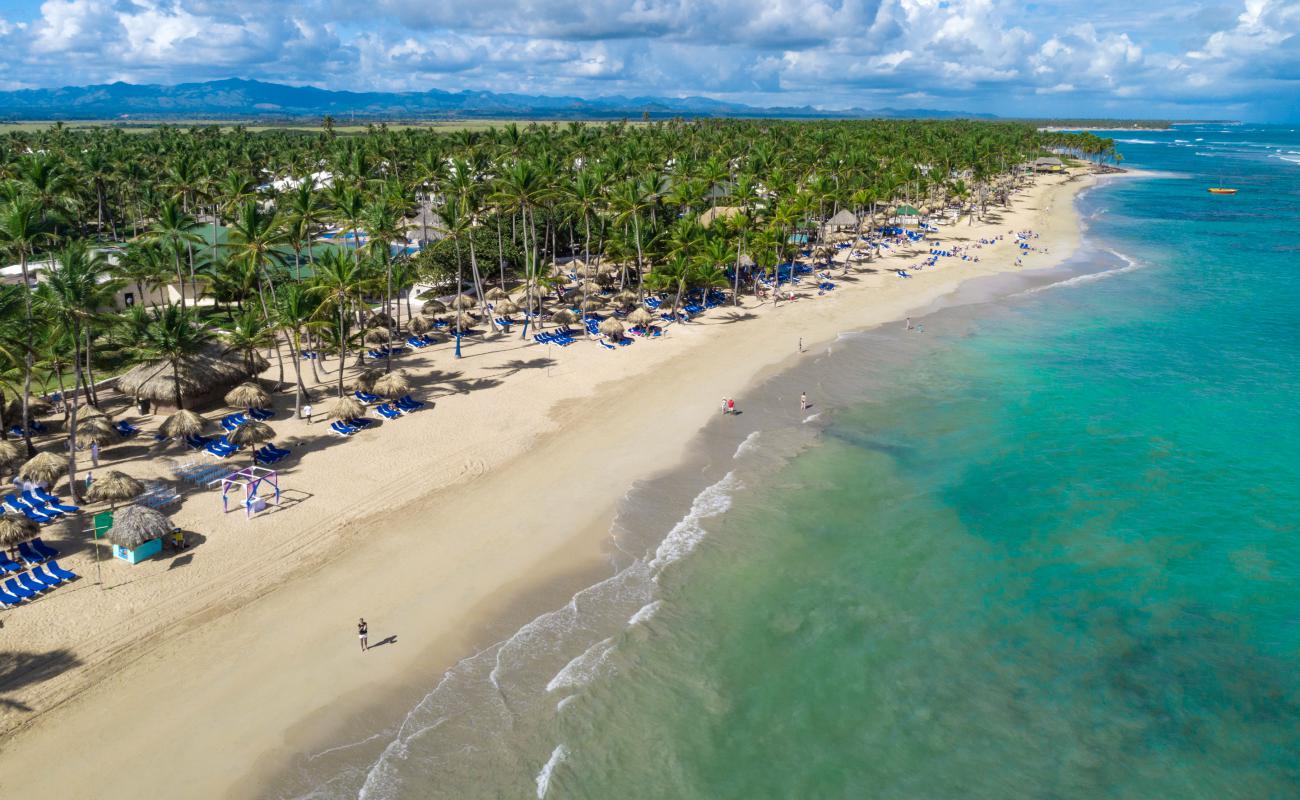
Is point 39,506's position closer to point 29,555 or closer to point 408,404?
point 29,555

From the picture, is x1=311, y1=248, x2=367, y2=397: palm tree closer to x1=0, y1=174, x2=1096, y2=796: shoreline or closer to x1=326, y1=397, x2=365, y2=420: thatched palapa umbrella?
x1=326, y1=397, x2=365, y2=420: thatched palapa umbrella

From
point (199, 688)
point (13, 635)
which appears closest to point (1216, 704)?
point (199, 688)

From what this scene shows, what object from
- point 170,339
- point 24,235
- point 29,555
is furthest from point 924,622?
point 24,235

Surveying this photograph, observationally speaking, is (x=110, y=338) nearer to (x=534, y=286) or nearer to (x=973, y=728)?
(x=534, y=286)

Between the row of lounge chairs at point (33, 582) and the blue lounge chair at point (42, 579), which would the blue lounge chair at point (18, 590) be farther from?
the blue lounge chair at point (42, 579)

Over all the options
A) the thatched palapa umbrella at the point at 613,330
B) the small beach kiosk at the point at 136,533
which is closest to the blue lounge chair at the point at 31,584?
the small beach kiosk at the point at 136,533
